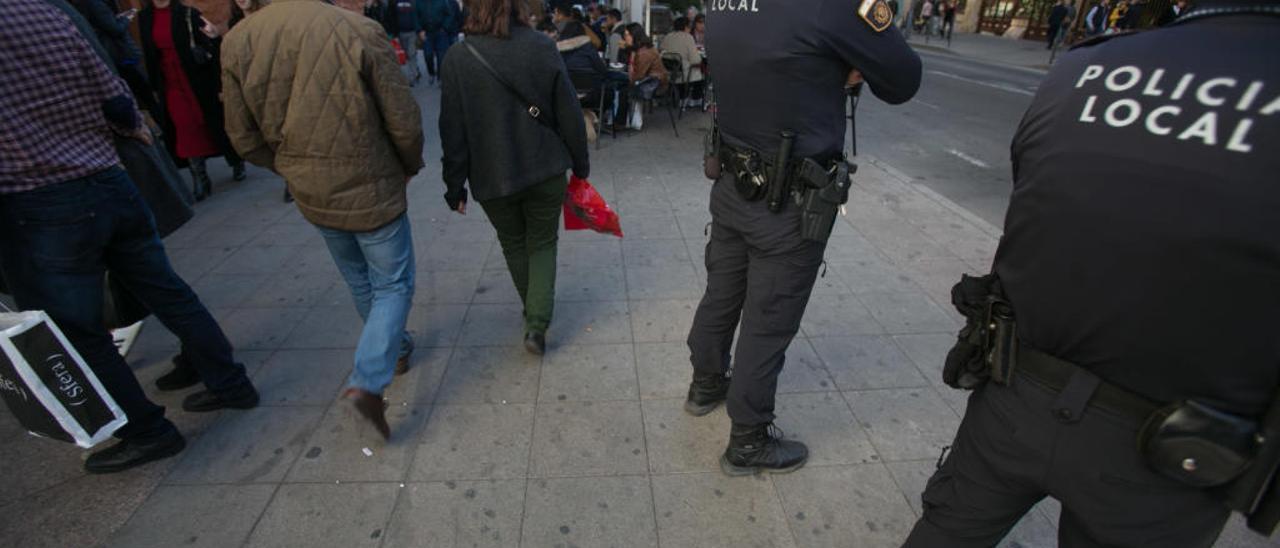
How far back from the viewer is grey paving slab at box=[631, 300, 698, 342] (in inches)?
134

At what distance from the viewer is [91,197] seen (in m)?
2.12

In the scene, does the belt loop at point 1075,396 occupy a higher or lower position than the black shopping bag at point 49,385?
higher

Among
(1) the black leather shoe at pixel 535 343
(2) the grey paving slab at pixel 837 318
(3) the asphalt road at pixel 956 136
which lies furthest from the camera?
(3) the asphalt road at pixel 956 136

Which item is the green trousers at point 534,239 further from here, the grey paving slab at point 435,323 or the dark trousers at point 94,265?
the dark trousers at point 94,265

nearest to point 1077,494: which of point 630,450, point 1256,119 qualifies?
point 1256,119

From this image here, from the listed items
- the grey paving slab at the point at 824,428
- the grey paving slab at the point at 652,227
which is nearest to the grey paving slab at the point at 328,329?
the grey paving slab at the point at 652,227

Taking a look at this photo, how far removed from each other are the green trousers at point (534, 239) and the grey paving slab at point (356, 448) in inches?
29.9

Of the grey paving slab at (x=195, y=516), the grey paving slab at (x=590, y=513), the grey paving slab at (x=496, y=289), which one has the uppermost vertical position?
the grey paving slab at (x=496, y=289)

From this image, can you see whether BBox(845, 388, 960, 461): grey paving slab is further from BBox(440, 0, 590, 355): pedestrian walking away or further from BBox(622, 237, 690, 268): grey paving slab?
BBox(622, 237, 690, 268): grey paving slab

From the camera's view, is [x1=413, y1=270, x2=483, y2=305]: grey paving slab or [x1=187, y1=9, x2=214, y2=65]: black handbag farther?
[x1=187, y1=9, x2=214, y2=65]: black handbag

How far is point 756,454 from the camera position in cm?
238

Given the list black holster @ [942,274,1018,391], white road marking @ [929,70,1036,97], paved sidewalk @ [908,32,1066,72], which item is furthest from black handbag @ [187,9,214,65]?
paved sidewalk @ [908,32,1066,72]

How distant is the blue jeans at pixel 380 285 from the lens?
2.44m

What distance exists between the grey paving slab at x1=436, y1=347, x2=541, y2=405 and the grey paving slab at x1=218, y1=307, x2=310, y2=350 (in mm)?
1054
